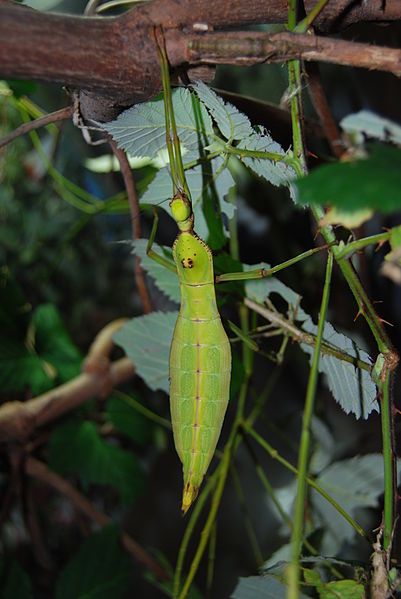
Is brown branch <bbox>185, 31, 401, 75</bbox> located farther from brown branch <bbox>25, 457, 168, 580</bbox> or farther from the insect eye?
brown branch <bbox>25, 457, 168, 580</bbox>

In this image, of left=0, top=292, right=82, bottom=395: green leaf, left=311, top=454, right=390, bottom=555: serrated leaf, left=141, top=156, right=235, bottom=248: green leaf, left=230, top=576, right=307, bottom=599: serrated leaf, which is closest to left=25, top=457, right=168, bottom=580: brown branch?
left=0, top=292, right=82, bottom=395: green leaf

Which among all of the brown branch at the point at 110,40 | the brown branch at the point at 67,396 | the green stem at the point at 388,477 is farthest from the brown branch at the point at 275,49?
the brown branch at the point at 67,396

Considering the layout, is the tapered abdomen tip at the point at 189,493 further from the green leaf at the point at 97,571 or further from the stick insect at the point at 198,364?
the green leaf at the point at 97,571

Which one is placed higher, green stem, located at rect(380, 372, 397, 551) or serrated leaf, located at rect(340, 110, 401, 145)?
serrated leaf, located at rect(340, 110, 401, 145)

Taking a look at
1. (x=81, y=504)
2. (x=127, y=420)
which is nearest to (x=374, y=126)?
(x=127, y=420)

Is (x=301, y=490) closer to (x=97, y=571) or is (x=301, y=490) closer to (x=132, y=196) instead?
(x=132, y=196)

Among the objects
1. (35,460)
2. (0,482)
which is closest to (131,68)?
(35,460)

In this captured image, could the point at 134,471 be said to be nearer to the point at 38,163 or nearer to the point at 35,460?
the point at 35,460
